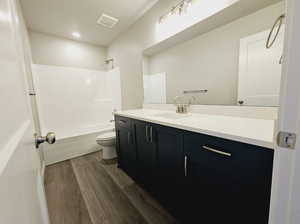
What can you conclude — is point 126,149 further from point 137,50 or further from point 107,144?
point 137,50

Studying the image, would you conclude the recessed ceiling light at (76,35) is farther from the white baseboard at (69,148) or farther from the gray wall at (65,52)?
the white baseboard at (69,148)

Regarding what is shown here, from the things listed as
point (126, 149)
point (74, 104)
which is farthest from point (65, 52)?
point (126, 149)

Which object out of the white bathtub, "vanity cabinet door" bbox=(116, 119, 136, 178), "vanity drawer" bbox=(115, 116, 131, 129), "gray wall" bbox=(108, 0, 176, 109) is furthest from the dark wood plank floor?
"gray wall" bbox=(108, 0, 176, 109)

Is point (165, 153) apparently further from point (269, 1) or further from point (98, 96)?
point (98, 96)

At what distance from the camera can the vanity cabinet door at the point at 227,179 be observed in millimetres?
634

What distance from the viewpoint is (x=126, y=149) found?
1720 mm

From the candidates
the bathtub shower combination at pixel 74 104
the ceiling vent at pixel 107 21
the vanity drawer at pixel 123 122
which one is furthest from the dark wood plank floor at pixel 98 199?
the ceiling vent at pixel 107 21

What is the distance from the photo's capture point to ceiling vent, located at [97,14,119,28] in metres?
2.06

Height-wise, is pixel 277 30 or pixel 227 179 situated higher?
pixel 277 30

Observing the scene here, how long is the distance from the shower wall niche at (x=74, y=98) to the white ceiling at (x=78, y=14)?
73cm

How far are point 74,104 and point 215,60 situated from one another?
9.45 ft

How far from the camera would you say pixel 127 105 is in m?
2.62

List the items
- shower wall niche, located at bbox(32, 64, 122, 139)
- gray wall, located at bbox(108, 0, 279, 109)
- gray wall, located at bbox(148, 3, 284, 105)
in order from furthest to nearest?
shower wall niche, located at bbox(32, 64, 122, 139) < gray wall, located at bbox(108, 0, 279, 109) < gray wall, located at bbox(148, 3, 284, 105)

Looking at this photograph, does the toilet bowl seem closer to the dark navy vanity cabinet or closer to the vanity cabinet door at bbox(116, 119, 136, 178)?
the vanity cabinet door at bbox(116, 119, 136, 178)
